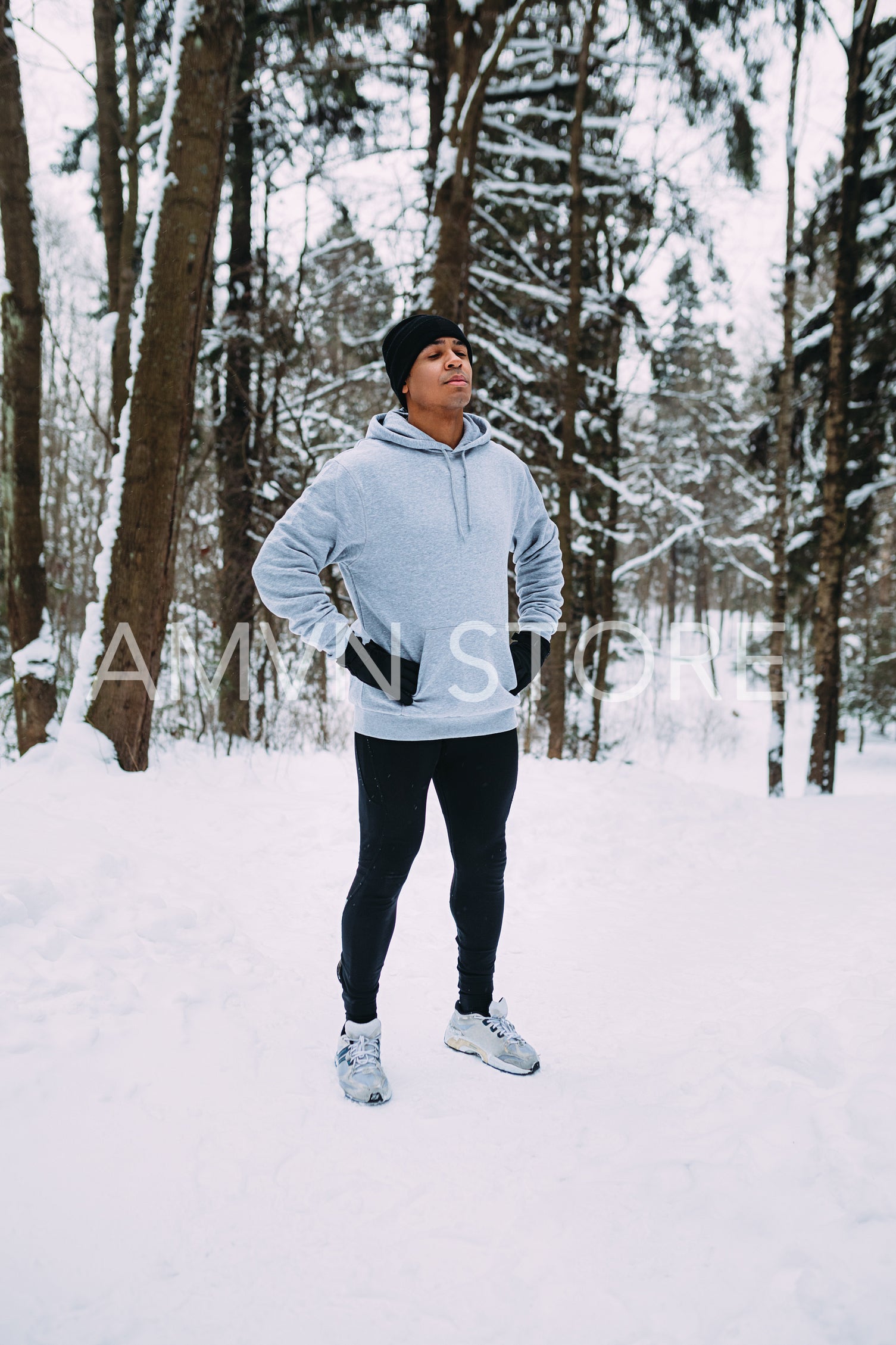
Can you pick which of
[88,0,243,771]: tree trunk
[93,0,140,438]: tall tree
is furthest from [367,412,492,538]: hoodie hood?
[93,0,140,438]: tall tree

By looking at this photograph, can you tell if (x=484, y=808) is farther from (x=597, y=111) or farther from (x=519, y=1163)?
(x=597, y=111)

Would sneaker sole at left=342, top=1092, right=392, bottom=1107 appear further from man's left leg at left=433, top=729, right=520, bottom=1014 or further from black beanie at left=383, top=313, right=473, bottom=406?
black beanie at left=383, top=313, right=473, bottom=406

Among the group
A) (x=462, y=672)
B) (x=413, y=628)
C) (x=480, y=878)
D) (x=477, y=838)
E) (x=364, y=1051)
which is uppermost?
(x=413, y=628)

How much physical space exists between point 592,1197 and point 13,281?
6.53 m

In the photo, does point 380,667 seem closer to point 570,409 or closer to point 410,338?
point 410,338

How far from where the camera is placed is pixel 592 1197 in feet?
5.62

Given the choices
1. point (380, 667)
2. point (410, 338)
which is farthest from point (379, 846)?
point (410, 338)

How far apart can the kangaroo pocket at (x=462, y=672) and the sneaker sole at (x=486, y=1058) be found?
103cm

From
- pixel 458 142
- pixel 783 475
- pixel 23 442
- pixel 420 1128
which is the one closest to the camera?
pixel 420 1128

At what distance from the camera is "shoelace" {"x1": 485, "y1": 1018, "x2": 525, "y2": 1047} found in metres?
2.29

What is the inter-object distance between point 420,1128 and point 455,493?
1652 millimetres

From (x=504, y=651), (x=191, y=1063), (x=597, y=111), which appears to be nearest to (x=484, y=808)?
(x=504, y=651)

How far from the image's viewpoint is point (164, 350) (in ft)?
14.7

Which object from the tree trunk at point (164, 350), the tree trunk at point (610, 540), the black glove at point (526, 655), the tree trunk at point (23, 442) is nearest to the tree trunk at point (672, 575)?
the tree trunk at point (610, 540)
